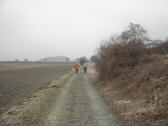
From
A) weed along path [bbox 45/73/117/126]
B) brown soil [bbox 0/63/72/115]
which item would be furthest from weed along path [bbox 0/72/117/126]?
brown soil [bbox 0/63/72/115]

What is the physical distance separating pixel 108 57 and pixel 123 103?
1834 centimetres

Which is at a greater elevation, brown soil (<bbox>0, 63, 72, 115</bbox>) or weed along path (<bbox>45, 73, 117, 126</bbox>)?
weed along path (<bbox>45, 73, 117, 126</bbox>)

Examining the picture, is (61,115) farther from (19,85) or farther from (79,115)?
(19,85)

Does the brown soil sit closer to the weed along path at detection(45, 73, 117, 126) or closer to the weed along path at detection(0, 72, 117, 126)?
the weed along path at detection(0, 72, 117, 126)

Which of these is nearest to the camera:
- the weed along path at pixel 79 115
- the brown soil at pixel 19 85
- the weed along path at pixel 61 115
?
the weed along path at pixel 79 115

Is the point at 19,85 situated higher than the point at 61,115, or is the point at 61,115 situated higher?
the point at 61,115

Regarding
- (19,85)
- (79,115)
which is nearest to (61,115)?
(79,115)

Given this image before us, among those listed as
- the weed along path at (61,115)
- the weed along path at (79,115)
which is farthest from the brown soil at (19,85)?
the weed along path at (79,115)

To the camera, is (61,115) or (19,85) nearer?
(61,115)

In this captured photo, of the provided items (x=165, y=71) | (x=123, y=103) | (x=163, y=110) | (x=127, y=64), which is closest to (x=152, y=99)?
(x=123, y=103)

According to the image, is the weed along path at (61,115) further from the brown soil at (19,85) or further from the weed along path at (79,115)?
the brown soil at (19,85)

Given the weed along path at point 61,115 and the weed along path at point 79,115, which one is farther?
the weed along path at point 61,115

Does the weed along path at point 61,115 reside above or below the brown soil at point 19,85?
above

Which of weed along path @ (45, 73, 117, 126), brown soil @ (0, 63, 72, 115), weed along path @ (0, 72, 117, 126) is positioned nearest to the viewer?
weed along path @ (45, 73, 117, 126)
